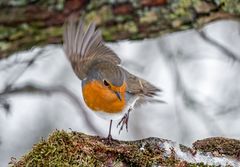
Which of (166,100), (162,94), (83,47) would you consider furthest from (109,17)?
(166,100)

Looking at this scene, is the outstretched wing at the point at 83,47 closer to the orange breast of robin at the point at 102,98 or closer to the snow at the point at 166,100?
the orange breast of robin at the point at 102,98

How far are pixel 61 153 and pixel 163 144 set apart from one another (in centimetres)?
45

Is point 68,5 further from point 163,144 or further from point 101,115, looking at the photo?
point 163,144

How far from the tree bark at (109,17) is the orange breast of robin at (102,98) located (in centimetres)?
26

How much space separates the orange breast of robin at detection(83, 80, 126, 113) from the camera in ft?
10.2

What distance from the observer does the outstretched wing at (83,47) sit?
2914mm

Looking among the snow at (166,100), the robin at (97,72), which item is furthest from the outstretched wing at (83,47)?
the snow at (166,100)

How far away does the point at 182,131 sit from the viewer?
6277 millimetres

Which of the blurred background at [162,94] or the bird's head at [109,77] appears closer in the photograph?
the bird's head at [109,77]

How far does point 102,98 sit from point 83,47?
286mm

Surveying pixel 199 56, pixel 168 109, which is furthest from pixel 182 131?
pixel 199 56

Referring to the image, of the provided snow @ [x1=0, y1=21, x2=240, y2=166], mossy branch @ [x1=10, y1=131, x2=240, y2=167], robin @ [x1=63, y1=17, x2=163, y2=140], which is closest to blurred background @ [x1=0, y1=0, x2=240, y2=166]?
snow @ [x1=0, y1=21, x2=240, y2=166]

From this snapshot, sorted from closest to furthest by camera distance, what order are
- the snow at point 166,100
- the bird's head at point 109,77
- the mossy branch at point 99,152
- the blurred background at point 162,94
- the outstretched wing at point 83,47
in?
the mossy branch at point 99,152 < the outstretched wing at point 83,47 < the bird's head at point 109,77 < the blurred background at point 162,94 < the snow at point 166,100

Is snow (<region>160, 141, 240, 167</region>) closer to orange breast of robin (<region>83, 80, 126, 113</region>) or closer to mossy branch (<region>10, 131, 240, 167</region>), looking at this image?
mossy branch (<region>10, 131, 240, 167</region>)
